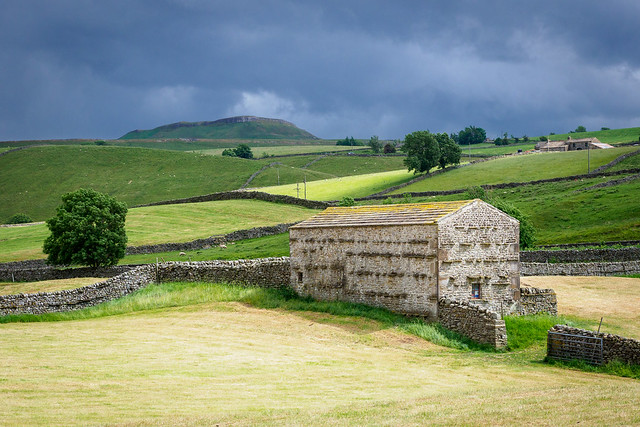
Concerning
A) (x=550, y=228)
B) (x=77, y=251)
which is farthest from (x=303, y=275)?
(x=550, y=228)

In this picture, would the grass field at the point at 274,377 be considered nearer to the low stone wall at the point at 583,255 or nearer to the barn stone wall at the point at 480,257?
the barn stone wall at the point at 480,257

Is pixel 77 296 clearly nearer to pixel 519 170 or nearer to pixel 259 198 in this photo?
pixel 259 198

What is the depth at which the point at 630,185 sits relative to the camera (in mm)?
73250

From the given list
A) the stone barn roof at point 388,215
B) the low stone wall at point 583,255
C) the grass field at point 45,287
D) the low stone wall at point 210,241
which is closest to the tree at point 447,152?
the low stone wall at point 210,241

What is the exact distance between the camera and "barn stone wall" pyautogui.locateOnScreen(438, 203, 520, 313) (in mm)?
27266

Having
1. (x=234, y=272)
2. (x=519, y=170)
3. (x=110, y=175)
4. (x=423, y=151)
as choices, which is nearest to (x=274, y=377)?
(x=234, y=272)

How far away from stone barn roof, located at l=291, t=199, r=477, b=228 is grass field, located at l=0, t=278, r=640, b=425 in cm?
436

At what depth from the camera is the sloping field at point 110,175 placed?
11638 centimetres

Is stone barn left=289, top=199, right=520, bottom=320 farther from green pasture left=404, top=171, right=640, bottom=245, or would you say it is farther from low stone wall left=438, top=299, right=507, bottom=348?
green pasture left=404, top=171, right=640, bottom=245

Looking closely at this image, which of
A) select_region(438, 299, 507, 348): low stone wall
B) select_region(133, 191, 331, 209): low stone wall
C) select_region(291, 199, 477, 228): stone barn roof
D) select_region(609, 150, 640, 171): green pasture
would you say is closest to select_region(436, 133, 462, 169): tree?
select_region(609, 150, 640, 171): green pasture

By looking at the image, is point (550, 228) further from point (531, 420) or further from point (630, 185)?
point (531, 420)

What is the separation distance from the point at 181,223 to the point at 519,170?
5224cm

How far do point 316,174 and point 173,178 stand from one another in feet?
86.3

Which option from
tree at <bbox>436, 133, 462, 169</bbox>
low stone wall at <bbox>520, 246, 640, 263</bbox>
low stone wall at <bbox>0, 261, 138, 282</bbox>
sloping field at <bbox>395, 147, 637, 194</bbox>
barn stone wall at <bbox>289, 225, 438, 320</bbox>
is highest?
tree at <bbox>436, 133, 462, 169</bbox>
